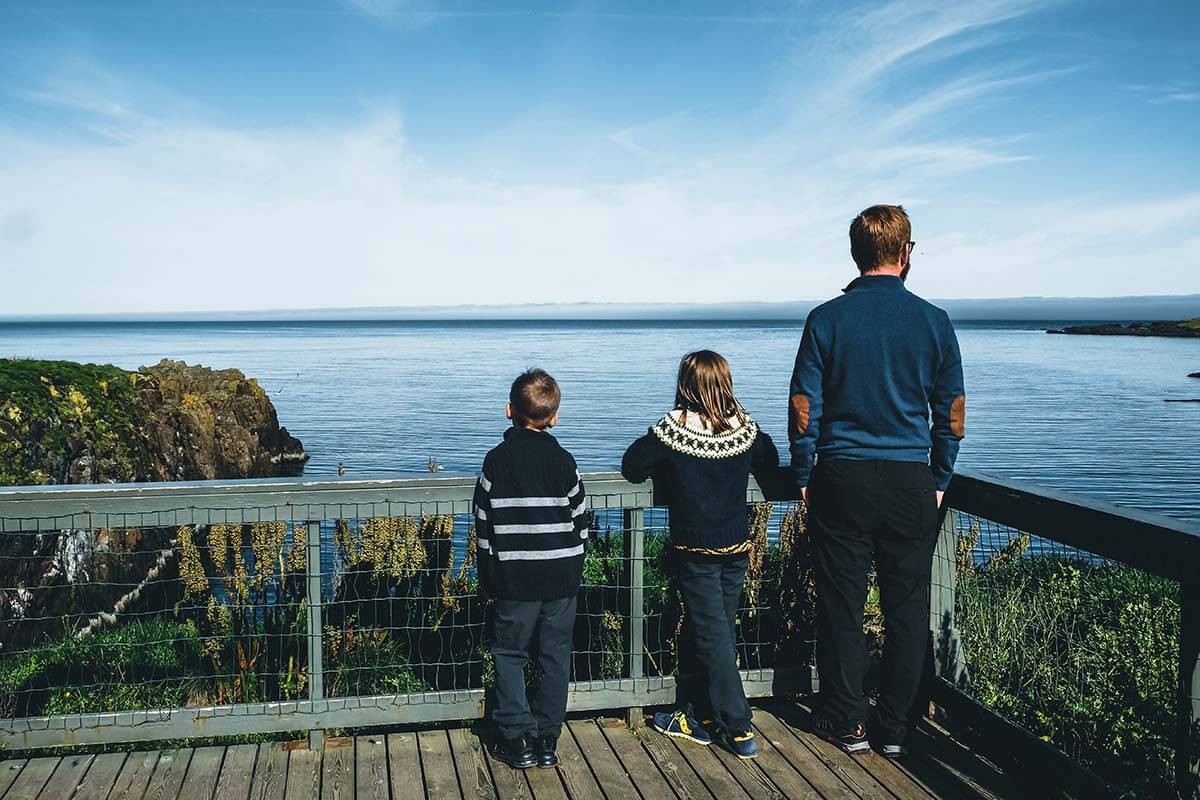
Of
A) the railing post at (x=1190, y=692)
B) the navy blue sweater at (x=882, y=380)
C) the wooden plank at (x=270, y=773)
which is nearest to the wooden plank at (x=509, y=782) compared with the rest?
the wooden plank at (x=270, y=773)

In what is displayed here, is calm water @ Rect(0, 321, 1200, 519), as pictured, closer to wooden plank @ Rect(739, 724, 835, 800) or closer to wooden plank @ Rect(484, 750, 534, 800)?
wooden plank @ Rect(484, 750, 534, 800)

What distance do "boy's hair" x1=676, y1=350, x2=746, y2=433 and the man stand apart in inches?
10.5

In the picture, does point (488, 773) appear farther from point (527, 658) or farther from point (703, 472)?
point (703, 472)

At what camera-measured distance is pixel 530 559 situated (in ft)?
12.3

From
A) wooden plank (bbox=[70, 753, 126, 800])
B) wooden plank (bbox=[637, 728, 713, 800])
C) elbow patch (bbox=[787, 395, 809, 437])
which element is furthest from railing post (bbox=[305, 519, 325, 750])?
elbow patch (bbox=[787, 395, 809, 437])

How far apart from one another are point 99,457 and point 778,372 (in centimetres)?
4779

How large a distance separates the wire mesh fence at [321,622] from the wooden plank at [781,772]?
47 centimetres

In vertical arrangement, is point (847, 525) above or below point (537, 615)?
above

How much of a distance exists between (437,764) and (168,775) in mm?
1041

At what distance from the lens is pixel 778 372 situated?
53.6 m

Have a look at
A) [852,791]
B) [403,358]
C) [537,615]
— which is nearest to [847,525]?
[852,791]

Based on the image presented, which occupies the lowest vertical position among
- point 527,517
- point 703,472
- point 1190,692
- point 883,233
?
point 1190,692

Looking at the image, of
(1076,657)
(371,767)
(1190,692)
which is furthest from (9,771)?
(1076,657)

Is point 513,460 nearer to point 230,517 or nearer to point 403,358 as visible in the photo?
point 230,517
